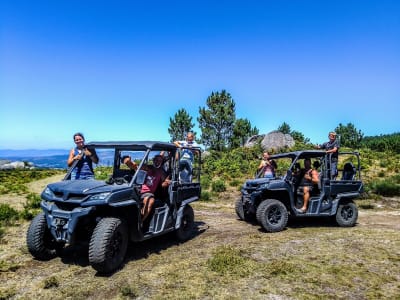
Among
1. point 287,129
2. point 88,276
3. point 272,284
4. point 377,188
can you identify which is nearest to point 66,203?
point 88,276

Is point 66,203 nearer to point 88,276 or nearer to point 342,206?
point 88,276

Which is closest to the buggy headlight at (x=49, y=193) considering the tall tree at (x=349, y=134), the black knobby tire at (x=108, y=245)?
the black knobby tire at (x=108, y=245)

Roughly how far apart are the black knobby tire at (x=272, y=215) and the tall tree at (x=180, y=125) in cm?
4269

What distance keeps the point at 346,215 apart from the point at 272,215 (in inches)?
98.7

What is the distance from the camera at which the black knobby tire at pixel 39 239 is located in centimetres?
583

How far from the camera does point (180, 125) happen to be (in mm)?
51188

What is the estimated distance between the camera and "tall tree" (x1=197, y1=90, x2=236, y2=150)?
160 feet

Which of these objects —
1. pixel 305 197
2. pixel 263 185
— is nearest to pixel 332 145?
pixel 305 197

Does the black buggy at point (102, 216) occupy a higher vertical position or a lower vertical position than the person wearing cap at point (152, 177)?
lower

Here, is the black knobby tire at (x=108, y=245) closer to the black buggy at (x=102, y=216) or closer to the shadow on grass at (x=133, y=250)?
the black buggy at (x=102, y=216)

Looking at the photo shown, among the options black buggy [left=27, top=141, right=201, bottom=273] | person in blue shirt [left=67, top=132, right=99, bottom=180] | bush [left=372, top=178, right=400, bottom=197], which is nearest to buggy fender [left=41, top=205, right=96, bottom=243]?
black buggy [left=27, top=141, right=201, bottom=273]

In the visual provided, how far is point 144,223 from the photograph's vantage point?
21.9 ft

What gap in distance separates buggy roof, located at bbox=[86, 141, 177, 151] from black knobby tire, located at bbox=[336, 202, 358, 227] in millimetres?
5175

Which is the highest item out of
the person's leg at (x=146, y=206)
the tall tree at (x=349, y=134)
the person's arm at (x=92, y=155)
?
the tall tree at (x=349, y=134)
